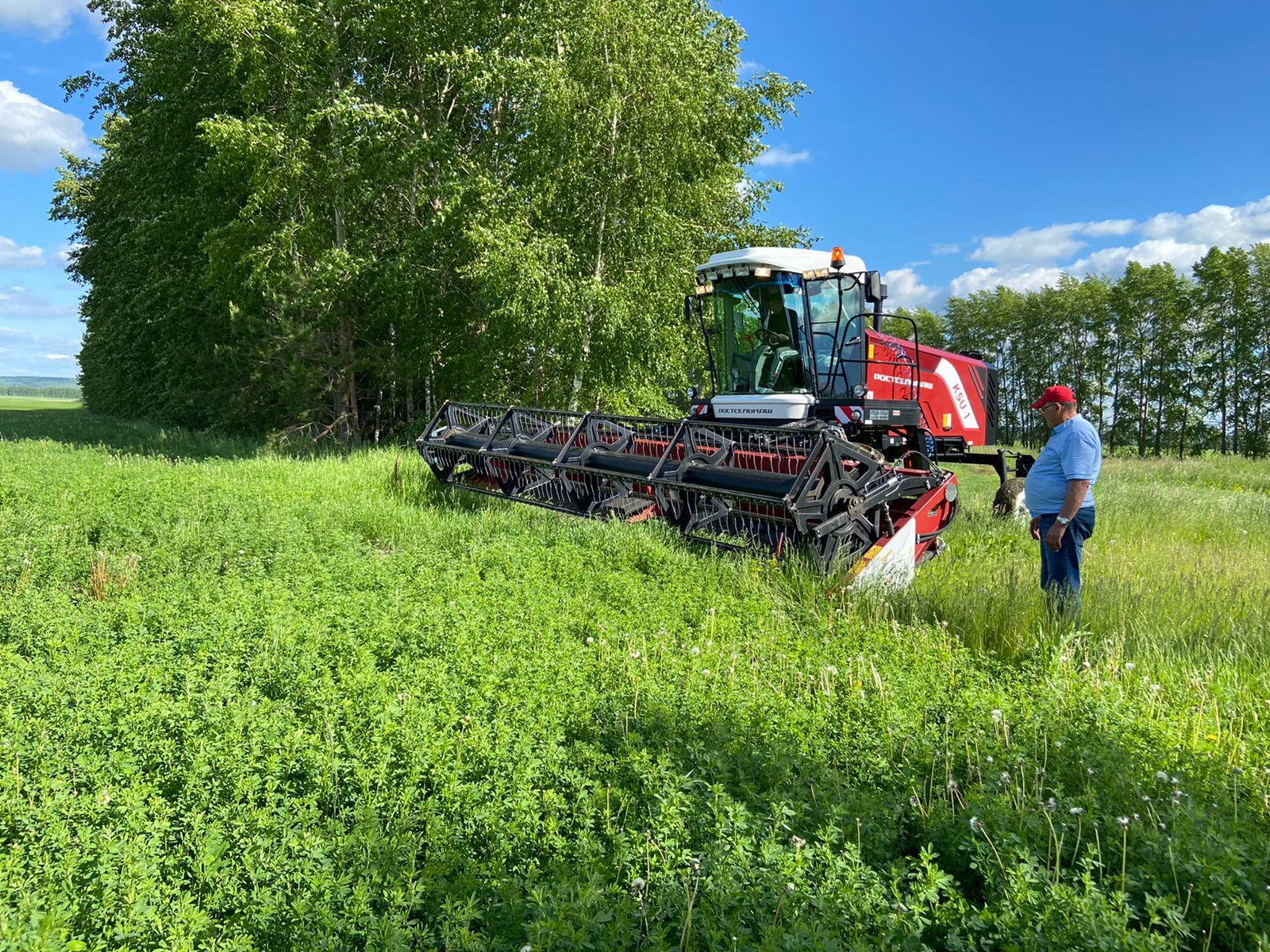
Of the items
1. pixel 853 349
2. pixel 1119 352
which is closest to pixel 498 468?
pixel 853 349

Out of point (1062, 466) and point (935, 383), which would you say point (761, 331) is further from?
point (1062, 466)

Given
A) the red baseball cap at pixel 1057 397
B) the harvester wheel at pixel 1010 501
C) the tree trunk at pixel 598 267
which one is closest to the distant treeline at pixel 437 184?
the tree trunk at pixel 598 267

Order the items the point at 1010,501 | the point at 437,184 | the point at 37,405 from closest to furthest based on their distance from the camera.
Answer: the point at 1010,501 < the point at 437,184 < the point at 37,405

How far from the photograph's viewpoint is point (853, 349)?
7.66m

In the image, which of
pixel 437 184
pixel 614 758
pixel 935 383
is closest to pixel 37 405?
pixel 437 184

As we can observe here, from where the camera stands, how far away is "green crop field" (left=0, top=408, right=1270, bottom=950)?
1.95 meters

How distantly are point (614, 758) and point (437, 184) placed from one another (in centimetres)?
1294

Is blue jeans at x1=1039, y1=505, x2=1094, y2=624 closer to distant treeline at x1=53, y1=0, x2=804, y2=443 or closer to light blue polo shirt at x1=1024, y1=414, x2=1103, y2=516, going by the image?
light blue polo shirt at x1=1024, y1=414, x2=1103, y2=516

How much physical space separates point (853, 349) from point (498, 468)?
14.2 feet

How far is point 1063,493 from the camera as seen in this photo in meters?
4.89

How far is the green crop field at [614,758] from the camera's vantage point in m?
1.95

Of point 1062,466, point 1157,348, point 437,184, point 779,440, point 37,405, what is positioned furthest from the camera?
point 37,405

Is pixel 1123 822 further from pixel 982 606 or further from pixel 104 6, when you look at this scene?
pixel 104 6

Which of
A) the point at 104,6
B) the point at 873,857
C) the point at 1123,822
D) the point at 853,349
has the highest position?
the point at 104,6
